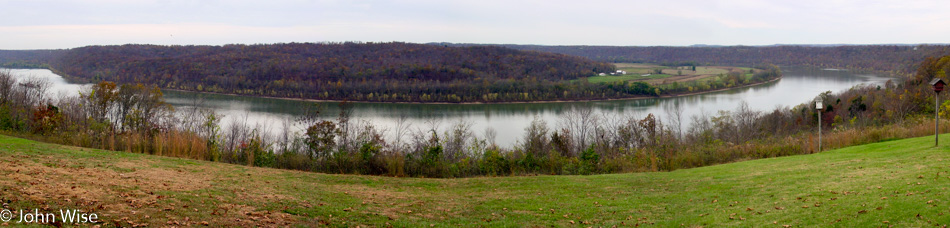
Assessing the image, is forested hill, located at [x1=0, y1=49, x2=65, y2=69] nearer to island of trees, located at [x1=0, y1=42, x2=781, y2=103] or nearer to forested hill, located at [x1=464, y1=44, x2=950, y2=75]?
island of trees, located at [x1=0, y1=42, x2=781, y2=103]

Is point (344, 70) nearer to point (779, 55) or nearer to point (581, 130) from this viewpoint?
point (581, 130)

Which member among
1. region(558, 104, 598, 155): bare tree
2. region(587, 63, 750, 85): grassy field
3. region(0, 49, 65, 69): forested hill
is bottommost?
region(558, 104, 598, 155): bare tree

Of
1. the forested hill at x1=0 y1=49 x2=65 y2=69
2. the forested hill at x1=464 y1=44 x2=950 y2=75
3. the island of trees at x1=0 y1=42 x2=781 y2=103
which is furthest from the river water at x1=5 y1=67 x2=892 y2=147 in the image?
the forested hill at x1=464 y1=44 x2=950 y2=75

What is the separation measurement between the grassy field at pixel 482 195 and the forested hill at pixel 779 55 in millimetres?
112673

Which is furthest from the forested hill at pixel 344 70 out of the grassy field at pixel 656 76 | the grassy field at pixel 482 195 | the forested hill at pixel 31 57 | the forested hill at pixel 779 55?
the forested hill at pixel 779 55

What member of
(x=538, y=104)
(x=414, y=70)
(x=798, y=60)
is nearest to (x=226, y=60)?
(x=414, y=70)

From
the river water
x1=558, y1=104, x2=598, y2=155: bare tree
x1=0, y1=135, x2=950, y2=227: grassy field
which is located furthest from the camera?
the river water

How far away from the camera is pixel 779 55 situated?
159 meters

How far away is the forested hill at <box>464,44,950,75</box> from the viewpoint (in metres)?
120

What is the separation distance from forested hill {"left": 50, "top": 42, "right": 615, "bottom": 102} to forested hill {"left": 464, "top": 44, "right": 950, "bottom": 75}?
61.0m

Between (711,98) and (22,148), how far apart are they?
244 feet

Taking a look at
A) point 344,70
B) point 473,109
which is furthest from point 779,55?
point 344,70

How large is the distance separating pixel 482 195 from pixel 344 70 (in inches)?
3059

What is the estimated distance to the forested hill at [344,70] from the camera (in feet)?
A: 239
